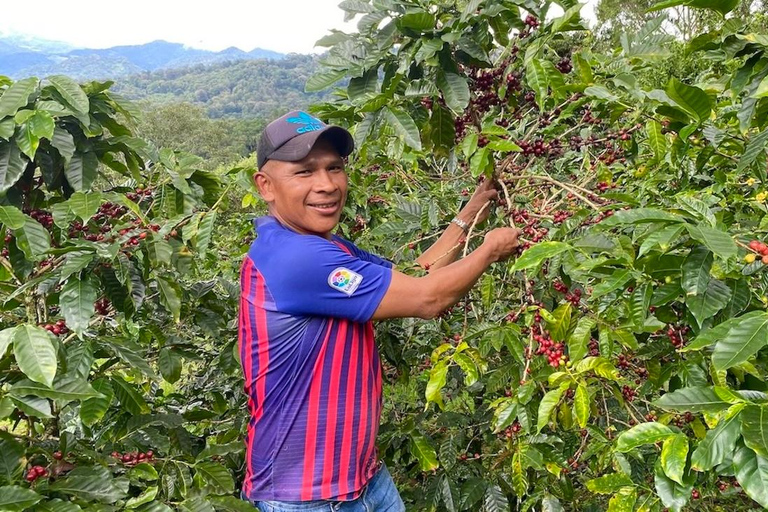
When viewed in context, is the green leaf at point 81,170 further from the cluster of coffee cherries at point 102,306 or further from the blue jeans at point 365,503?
the blue jeans at point 365,503

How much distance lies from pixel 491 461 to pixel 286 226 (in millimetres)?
1890

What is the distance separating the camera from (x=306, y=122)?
200 cm

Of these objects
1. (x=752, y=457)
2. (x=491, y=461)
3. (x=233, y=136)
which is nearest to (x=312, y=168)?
(x=752, y=457)

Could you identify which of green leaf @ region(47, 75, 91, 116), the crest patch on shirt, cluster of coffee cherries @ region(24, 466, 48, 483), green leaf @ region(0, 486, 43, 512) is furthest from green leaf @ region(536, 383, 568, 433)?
green leaf @ region(47, 75, 91, 116)

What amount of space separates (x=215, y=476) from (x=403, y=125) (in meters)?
1.33

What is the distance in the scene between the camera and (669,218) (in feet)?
4.14

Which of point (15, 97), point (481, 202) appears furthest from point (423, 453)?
point (15, 97)

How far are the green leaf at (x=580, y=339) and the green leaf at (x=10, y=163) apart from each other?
1.78 meters

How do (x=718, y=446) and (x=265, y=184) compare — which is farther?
(x=265, y=184)

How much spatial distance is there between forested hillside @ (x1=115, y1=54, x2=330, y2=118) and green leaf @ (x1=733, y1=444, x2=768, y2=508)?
87.2 meters

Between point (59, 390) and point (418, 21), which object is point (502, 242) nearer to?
point (418, 21)

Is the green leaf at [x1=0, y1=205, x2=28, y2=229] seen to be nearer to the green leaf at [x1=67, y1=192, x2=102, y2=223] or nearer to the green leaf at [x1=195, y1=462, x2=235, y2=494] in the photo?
the green leaf at [x1=67, y1=192, x2=102, y2=223]

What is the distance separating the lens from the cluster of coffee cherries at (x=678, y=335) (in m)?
1.67

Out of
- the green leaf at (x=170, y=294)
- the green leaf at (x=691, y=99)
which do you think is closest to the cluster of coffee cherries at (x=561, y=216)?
the green leaf at (x=691, y=99)
